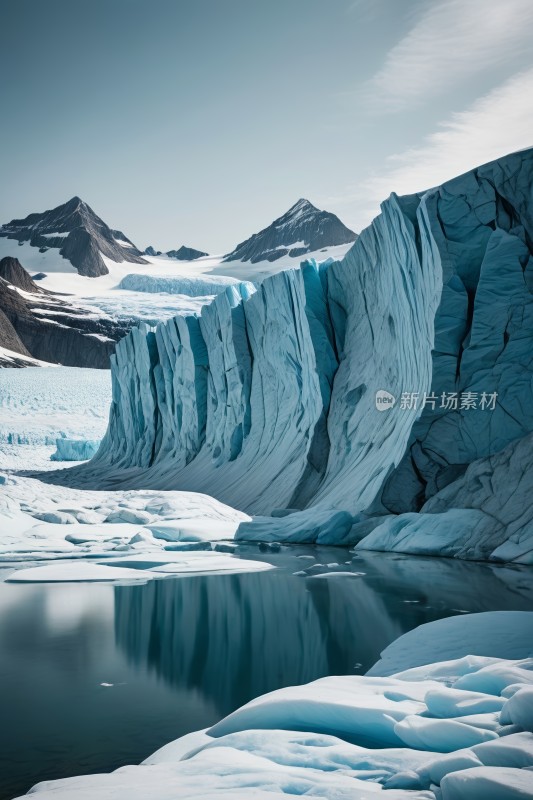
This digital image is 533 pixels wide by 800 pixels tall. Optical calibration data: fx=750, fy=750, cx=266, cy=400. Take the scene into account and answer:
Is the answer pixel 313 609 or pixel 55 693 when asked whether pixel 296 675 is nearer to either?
pixel 55 693

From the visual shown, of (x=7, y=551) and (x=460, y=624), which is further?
(x=7, y=551)

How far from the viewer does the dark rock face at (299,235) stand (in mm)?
130875

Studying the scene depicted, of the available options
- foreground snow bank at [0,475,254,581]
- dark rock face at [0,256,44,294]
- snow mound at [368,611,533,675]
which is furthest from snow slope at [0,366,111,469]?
dark rock face at [0,256,44,294]

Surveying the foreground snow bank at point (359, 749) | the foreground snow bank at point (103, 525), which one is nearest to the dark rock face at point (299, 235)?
the foreground snow bank at point (103, 525)

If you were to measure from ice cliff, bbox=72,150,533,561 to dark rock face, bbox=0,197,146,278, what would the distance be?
97576mm

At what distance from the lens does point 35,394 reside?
133ft

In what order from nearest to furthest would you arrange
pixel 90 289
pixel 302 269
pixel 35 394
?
pixel 302 269 → pixel 35 394 → pixel 90 289

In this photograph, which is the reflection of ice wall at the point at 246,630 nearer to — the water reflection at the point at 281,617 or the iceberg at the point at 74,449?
the water reflection at the point at 281,617

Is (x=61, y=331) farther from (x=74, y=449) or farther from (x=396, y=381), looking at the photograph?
(x=396, y=381)

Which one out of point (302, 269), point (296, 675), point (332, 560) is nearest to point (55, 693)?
point (296, 675)

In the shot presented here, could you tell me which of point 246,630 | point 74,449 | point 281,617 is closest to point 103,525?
point 281,617

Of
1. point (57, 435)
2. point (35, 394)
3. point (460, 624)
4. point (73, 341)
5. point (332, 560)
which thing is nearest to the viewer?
point (460, 624)

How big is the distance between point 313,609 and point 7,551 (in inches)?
207

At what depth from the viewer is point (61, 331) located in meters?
68.6
